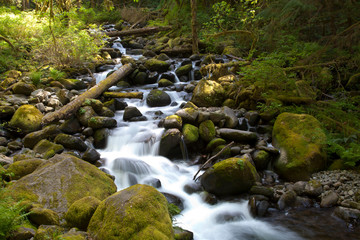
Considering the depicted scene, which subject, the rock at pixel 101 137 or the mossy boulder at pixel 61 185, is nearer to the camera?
the mossy boulder at pixel 61 185

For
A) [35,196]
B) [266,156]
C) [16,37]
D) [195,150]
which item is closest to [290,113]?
[266,156]

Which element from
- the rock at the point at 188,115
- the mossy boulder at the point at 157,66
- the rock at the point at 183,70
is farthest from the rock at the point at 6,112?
the rock at the point at 183,70

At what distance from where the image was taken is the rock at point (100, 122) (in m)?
7.45

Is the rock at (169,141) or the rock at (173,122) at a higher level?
the rock at (173,122)

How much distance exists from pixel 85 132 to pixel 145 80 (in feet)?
16.7

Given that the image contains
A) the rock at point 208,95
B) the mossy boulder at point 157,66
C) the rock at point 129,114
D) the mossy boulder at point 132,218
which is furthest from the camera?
the mossy boulder at point 157,66

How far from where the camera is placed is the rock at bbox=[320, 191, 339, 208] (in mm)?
4727

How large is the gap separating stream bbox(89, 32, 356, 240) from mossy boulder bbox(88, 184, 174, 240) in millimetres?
1476

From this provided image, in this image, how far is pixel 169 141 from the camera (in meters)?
6.77

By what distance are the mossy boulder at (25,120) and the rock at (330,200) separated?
25.5 feet

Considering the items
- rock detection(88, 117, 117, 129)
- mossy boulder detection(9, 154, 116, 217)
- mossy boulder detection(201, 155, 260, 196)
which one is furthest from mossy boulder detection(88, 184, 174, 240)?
rock detection(88, 117, 117, 129)

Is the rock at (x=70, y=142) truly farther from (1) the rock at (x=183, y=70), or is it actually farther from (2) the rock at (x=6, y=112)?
(1) the rock at (x=183, y=70)

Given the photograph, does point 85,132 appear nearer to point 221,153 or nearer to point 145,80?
point 221,153

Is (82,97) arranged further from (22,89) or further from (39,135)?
(22,89)
